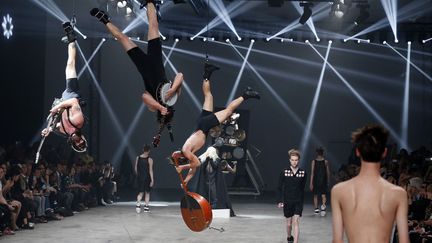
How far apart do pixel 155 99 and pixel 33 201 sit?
706 cm

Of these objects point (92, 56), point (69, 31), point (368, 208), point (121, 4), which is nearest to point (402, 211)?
point (368, 208)

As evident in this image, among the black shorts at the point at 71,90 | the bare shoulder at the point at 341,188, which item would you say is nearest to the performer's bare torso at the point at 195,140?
the black shorts at the point at 71,90

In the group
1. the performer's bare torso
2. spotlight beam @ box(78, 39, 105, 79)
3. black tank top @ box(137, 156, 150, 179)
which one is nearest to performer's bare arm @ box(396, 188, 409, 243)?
the performer's bare torso

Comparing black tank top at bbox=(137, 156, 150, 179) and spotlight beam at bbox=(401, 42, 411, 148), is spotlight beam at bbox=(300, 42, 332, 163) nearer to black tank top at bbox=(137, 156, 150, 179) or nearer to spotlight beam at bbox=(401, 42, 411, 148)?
spotlight beam at bbox=(401, 42, 411, 148)

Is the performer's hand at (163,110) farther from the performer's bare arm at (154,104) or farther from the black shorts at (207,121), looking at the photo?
the black shorts at (207,121)

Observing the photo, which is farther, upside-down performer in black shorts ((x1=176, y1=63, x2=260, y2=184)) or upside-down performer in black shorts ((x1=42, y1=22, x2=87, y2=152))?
upside-down performer in black shorts ((x1=176, y1=63, x2=260, y2=184))

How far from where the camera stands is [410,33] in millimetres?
18672

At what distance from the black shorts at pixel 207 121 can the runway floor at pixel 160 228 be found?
11.0ft

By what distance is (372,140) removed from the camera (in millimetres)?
4230

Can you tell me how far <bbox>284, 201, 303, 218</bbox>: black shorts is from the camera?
10094mm

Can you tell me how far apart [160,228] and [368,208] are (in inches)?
336

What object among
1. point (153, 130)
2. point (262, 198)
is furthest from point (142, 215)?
point (153, 130)

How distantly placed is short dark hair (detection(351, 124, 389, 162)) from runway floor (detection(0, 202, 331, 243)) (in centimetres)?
712

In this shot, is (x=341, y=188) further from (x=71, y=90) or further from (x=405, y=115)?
(x=405, y=115)
